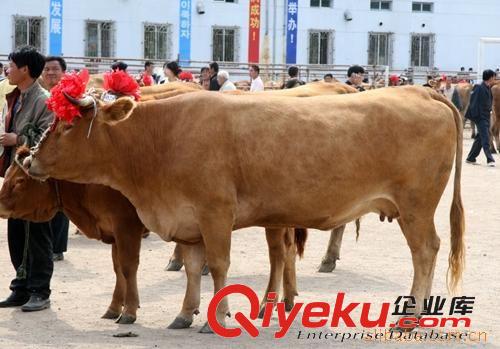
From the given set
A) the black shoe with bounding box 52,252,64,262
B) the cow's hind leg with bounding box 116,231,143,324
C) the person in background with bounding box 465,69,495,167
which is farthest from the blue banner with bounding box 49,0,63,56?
the cow's hind leg with bounding box 116,231,143,324

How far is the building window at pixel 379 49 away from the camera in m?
41.5

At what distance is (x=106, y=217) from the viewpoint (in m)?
7.61

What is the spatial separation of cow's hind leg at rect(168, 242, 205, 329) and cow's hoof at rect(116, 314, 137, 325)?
31cm

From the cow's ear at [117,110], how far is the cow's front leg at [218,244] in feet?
3.06

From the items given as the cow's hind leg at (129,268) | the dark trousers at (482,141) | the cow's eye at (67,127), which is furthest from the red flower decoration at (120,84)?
the dark trousers at (482,141)

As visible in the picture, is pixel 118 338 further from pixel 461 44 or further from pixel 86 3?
pixel 461 44

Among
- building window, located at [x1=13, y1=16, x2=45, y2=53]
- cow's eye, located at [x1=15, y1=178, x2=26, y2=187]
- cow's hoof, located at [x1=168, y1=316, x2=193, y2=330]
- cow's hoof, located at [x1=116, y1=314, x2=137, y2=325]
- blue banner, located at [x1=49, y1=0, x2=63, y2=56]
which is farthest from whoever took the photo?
building window, located at [x1=13, y1=16, x2=45, y2=53]

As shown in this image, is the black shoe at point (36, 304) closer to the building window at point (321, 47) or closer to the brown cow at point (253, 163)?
the brown cow at point (253, 163)

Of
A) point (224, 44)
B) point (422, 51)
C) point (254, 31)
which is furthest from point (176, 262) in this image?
point (422, 51)

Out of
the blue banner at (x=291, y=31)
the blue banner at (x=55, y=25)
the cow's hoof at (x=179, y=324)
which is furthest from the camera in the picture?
the blue banner at (x=291, y=31)

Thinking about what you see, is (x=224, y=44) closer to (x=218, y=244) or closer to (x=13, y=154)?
(x=13, y=154)

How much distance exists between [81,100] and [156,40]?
2990 cm

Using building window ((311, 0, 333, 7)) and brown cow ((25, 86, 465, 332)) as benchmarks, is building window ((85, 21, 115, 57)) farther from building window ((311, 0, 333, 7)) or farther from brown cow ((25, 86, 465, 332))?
brown cow ((25, 86, 465, 332))

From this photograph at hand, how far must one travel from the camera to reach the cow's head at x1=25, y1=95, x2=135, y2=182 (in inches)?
282
